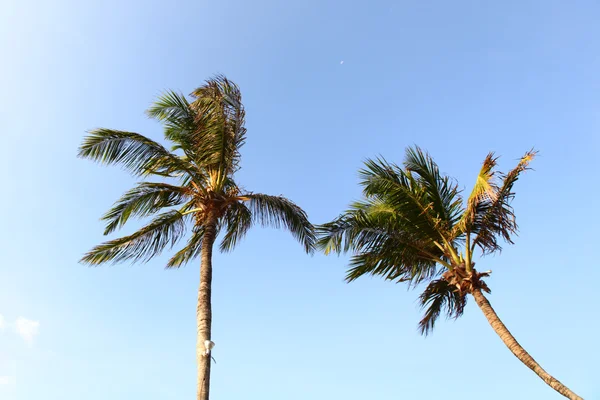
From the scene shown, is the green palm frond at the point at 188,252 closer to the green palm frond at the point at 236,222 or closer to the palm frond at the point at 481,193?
the green palm frond at the point at 236,222

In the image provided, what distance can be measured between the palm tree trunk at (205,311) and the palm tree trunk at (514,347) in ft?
21.6

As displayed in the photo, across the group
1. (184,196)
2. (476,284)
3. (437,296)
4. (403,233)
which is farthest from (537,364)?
(184,196)

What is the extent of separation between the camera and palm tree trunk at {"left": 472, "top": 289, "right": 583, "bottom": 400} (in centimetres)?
985

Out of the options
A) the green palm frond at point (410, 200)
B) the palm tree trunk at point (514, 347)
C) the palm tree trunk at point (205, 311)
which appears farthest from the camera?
the green palm frond at point (410, 200)

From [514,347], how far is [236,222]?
23.8 ft

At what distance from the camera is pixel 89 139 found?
1074 cm

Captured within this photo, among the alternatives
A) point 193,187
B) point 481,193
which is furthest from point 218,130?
point 481,193

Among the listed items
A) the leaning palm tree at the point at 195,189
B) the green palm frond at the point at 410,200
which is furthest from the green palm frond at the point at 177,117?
the green palm frond at the point at 410,200

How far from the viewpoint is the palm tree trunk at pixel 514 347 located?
985 centimetres

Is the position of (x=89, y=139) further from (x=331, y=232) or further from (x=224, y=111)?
(x=331, y=232)

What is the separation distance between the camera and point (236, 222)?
11.7 m

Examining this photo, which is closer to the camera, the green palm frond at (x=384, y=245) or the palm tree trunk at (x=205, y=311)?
the palm tree trunk at (x=205, y=311)

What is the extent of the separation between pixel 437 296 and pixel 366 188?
3.75 m

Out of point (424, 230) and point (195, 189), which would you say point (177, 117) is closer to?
point (195, 189)
